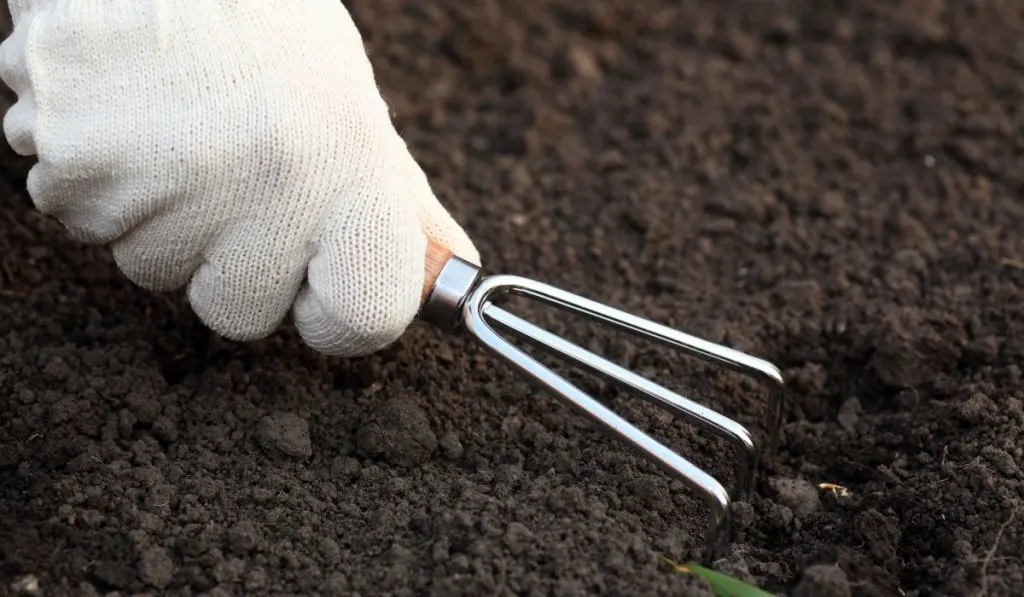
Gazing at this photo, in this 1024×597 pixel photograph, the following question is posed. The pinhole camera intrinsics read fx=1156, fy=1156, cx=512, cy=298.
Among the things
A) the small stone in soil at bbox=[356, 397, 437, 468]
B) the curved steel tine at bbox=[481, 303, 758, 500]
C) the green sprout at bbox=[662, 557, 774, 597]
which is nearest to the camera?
the green sprout at bbox=[662, 557, 774, 597]

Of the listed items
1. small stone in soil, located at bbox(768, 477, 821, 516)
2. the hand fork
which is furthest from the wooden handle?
small stone in soil, located at bbox(768, 477, 821, 516)

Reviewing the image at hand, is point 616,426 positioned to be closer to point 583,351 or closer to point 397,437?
point 583,351

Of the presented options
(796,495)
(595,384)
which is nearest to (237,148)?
(595,384)

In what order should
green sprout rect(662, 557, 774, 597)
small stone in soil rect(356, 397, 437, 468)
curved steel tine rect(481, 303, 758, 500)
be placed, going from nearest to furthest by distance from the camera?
green sprout rect(662, 557, 774, 597) → curved steel tine rect(481, 303, 758, 500) → small stone in soil rect(356, 397, 437, 468)

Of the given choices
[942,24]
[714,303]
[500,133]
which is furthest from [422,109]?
[942,24]

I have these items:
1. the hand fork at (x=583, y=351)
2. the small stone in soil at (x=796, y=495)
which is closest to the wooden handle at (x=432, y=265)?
the hand fork at (x=583, y=351)

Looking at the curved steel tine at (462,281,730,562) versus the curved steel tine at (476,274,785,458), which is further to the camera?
the curved steel tine at (476,274,785,458)

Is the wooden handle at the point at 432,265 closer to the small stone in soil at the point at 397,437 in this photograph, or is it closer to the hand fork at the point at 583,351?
the hand fork at the point at 583,351

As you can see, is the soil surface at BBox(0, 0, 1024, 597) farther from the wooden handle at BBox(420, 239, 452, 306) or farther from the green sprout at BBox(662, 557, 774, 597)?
the wooden handle at BBox(420, 239, 452, 306)
